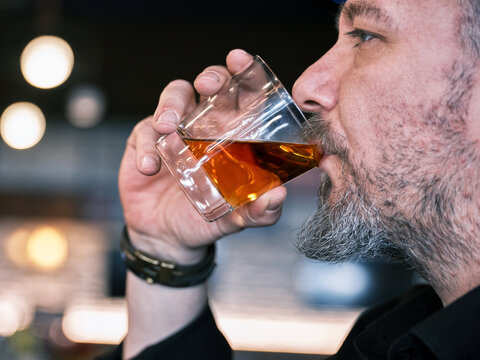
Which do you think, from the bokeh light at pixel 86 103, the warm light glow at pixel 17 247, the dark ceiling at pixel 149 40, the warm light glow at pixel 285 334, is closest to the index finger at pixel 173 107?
the warm light glow at pixel 285 334

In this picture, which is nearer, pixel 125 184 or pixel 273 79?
pixel 273 79

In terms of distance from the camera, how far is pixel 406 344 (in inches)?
37.5

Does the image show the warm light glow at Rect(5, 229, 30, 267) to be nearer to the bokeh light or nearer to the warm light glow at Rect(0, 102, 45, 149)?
the bokeh light

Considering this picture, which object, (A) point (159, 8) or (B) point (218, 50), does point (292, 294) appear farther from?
(A) point (159, 8)

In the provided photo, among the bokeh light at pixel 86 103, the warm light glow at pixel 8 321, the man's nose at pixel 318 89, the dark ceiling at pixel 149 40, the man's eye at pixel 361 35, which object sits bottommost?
the warm light glow at pixel 8 321

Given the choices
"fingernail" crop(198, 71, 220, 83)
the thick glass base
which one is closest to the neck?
the thick glass base

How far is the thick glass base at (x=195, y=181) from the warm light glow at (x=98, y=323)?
11.9ft

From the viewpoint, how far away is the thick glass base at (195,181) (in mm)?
1059

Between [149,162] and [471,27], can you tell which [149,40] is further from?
[471,27]

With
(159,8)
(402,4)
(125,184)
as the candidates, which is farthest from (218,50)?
(402,4)

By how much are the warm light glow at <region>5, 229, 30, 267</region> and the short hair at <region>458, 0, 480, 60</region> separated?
5.41 meters

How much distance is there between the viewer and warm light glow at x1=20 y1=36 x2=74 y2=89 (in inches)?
150

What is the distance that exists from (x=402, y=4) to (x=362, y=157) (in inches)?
10.6

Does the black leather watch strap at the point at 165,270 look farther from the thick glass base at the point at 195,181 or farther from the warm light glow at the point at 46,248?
the warm light glow at the point at 46,248
